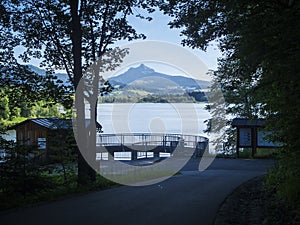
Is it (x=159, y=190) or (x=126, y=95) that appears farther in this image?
(x=126, y=95)

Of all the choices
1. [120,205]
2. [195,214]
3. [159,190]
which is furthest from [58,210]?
[159,190]

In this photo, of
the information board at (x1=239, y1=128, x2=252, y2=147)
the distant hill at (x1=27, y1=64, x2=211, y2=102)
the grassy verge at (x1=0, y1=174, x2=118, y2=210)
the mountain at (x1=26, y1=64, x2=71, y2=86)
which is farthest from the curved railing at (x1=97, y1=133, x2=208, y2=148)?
the grassy verge at (x1=0, y1=174, x2=118, y2=210)

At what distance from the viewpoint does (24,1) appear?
1088 centimetres

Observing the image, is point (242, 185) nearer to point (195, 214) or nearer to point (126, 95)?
point (195, 214)

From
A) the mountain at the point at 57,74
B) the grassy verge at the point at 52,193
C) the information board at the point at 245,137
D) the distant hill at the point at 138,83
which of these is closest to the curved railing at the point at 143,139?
the information board at the point at 245,137

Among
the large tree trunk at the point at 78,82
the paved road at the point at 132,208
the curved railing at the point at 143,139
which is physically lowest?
the paved road at the point at 132,208

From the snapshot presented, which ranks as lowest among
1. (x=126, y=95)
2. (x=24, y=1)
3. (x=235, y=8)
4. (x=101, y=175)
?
(x=101, y=175)

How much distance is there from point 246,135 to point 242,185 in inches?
490

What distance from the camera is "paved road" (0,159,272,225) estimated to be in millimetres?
6066

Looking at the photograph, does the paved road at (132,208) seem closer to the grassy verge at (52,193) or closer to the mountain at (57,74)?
the grassy verge at (52,193)

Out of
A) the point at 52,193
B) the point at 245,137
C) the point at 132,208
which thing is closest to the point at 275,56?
the point at 132,208

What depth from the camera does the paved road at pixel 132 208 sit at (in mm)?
6066

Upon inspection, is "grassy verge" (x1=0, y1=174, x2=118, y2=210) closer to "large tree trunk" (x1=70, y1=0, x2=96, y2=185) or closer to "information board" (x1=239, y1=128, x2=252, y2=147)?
"large tree trunk" (x1=70, y1=0, x2=96, y2=185)

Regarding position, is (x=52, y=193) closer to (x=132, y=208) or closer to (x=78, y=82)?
(x=132, y=208)
